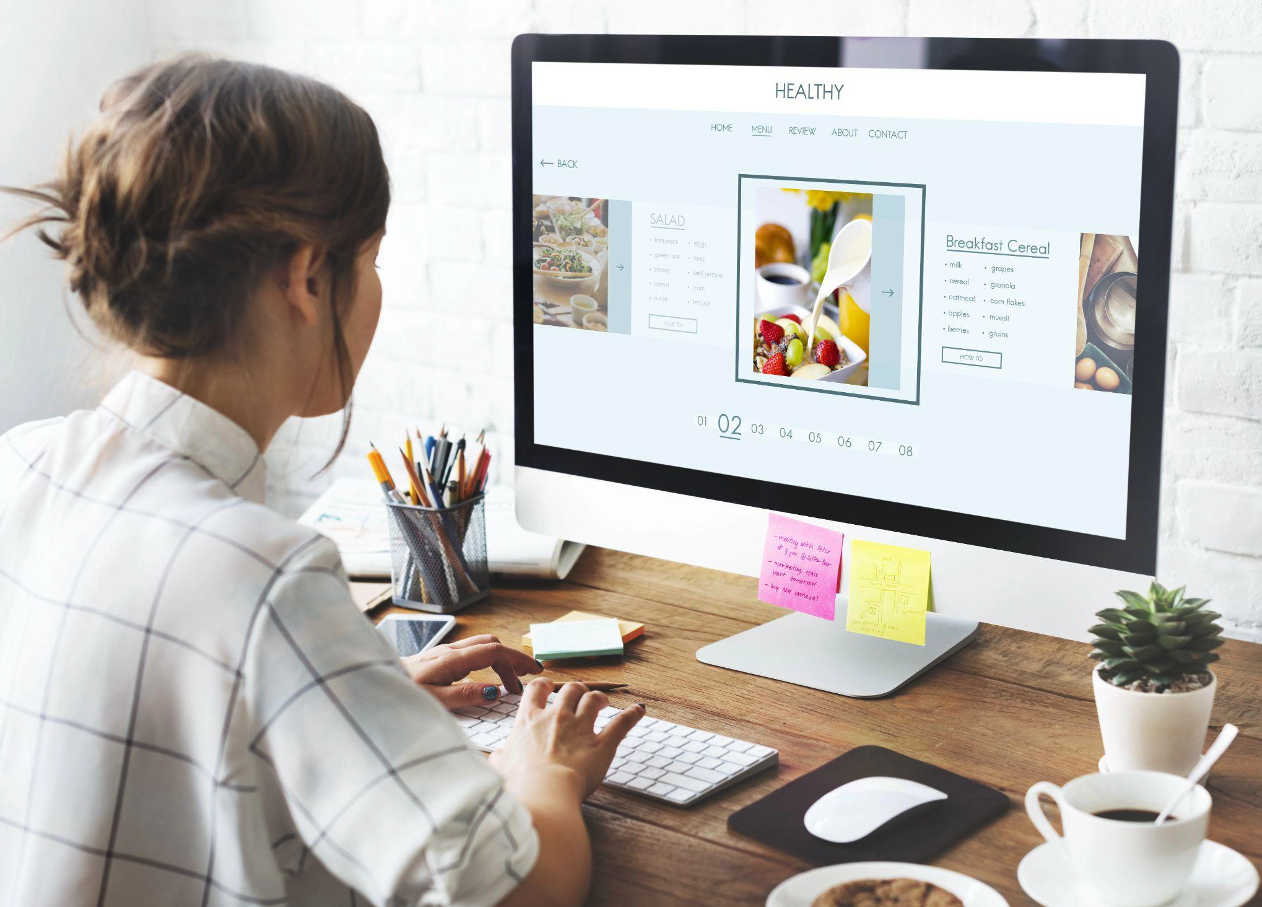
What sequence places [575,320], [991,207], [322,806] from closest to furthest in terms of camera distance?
[322,806] < [991,207] < [575,320]

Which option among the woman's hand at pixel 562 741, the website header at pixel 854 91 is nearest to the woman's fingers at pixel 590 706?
the woman's hand at pixel 562 741

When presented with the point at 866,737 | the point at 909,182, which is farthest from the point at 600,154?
the point at 866,737

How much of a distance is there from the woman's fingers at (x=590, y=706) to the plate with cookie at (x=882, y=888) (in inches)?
8.2

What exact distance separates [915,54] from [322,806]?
70 centimetres

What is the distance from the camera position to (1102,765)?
0.98 m

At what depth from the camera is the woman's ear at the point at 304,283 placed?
0.84m

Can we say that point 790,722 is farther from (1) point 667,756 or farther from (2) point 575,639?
(2) point 575,639

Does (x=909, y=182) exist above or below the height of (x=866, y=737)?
above

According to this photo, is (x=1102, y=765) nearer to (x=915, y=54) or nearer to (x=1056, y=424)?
(x=1056, y=424)

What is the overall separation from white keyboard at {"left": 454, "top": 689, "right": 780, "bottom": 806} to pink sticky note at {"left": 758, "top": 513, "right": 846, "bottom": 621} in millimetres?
180

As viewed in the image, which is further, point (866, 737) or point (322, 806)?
point (866, 737)

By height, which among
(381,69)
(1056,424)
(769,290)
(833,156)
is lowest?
(1056,424)

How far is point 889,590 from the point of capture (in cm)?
114

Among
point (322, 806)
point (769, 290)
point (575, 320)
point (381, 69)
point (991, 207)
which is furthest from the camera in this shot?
point (381, 69)
